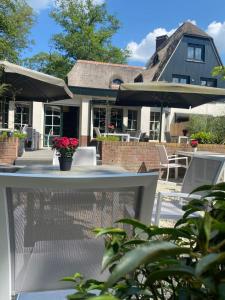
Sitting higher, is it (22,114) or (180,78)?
(180,78)

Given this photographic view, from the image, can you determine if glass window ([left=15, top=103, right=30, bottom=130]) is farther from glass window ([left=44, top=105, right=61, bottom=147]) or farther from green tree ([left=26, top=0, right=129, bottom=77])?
green tree ([left=26, top=0, right=129, bottom=77])

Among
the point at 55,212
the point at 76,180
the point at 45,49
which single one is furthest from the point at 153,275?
the point at 45,49

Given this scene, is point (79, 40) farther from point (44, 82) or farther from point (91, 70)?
point (44, 82)

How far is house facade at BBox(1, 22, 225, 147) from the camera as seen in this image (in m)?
17.8

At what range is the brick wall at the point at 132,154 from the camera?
8750 mm

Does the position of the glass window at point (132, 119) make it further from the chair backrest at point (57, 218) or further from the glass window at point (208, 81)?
the chair backrest at point (57, 218)

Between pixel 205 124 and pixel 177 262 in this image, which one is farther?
pixel 205 124

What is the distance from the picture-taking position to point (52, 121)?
61.2 ft

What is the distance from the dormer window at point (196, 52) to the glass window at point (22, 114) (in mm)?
15216

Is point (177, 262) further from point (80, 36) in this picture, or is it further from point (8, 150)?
point (80, 36)

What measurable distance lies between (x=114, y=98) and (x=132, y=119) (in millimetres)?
Result: 2343

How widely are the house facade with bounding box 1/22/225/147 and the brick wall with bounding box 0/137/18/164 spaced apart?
22.0 feet

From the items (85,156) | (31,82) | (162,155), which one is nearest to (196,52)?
(31,82)

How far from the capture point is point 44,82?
883 centimetres
